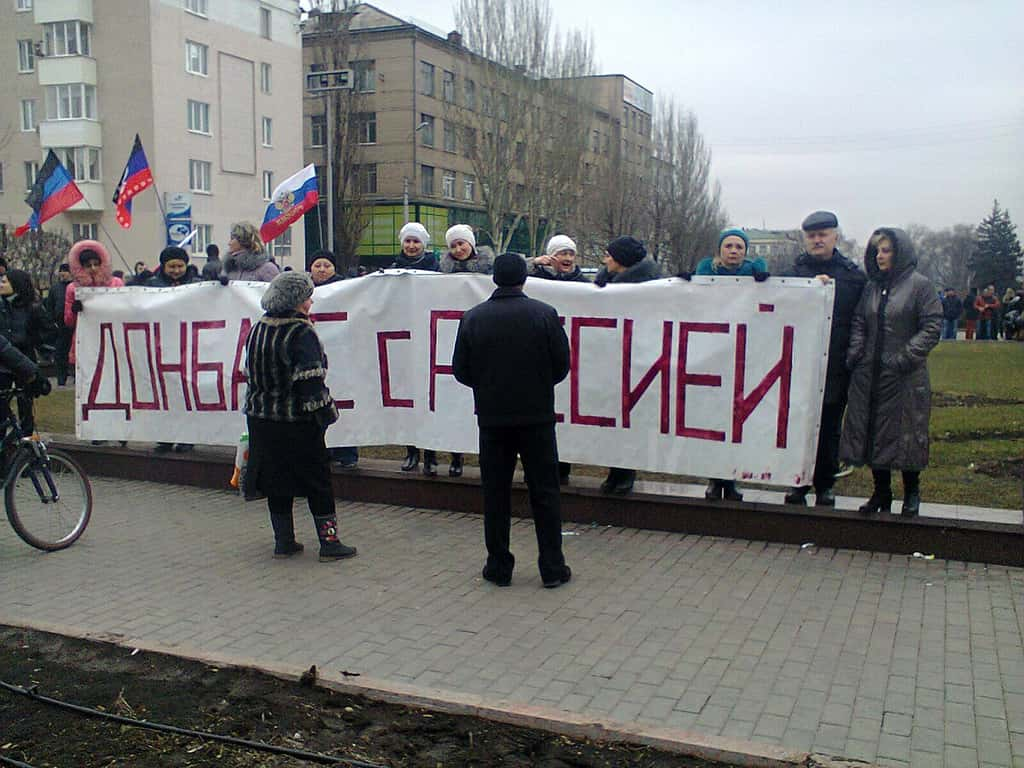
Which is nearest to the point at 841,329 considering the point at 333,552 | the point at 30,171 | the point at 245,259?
the point at 333,552

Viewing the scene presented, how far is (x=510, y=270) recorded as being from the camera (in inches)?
250

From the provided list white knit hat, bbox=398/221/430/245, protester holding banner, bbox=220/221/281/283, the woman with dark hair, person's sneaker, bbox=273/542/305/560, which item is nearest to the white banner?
protester holding banner, bbox=220/221/281/283

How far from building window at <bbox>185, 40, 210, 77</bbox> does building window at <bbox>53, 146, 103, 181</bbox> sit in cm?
619

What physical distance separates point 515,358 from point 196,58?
51611 millimetres

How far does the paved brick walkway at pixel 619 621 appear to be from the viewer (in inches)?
183

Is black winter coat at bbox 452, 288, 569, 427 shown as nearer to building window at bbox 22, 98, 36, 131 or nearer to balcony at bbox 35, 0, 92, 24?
balcony at bbox 35, 0, 92, 24

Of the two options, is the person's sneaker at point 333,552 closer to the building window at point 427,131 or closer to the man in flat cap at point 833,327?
the man in flat cap at point 833,327

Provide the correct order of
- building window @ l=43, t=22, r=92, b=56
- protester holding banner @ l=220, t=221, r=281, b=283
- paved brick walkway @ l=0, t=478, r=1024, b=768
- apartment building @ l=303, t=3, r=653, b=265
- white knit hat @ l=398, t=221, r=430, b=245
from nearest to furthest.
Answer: paved brick walkway @ l=0, t=478, r=1024, b=768
white knit hat @ l=398, t=221, r=430, b=245
protester holding banner @ l=220, t=221, r=281, b=283
building window @ l=43, t=22, r=92, b=56
apartment building @ l=303, t=3, r=653, b=265

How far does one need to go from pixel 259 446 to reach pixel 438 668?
8.39 ft

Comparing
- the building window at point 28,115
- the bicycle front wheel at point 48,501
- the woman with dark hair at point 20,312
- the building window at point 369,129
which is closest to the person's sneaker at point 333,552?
the bicycle front wheel at point 48,501

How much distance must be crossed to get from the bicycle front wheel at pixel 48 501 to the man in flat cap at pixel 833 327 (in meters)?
5.15

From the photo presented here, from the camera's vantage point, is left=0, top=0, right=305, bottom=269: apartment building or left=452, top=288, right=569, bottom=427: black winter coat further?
left=0, top=0, right=305, bottom=269: apartment building

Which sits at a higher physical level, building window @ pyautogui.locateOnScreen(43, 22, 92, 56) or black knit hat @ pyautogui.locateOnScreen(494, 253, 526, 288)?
building window @ pyautogui.locateOnScreen(43, 22, 92, 56)

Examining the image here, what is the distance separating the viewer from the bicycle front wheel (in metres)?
7.18
